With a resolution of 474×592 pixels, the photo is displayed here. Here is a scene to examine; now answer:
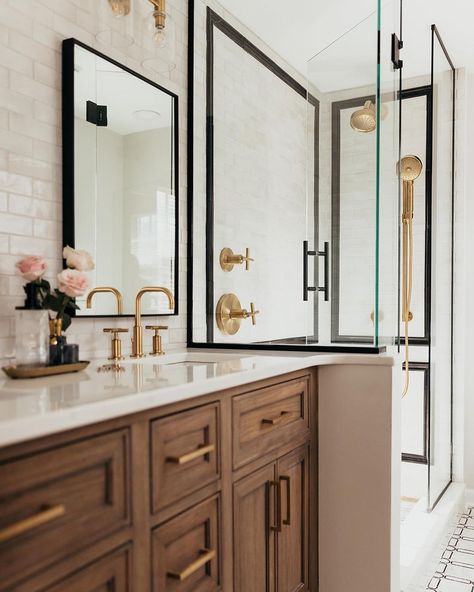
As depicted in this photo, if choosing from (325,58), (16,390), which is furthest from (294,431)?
(325,58)

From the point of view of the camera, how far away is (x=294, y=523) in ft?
6.05

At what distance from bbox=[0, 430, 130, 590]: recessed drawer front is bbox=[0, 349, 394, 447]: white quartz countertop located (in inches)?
2.4

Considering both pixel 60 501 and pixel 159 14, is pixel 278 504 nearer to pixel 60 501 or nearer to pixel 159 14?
pixel 60 501

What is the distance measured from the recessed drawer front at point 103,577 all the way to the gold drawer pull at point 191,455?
20cm

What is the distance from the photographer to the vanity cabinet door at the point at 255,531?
1512 mm

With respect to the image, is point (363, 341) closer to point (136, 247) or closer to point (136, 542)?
point (136, 247)

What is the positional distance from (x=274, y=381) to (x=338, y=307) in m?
0.59

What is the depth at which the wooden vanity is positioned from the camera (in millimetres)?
895

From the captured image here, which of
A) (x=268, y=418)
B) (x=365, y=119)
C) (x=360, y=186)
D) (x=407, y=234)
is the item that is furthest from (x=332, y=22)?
(x=268, y=418)

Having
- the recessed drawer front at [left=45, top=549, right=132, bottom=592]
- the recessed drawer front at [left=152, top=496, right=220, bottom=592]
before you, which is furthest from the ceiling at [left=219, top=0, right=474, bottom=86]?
the recessed drawer front at [left=45, top=549, right=132, bottom=592]

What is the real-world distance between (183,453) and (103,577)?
0.31 m

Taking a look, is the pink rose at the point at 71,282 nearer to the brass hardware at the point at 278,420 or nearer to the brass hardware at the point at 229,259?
the brass hardware at the point at 278,420

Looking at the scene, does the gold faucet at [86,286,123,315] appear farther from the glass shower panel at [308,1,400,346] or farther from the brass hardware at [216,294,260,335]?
the glass shower panel at [308,1,400,346]

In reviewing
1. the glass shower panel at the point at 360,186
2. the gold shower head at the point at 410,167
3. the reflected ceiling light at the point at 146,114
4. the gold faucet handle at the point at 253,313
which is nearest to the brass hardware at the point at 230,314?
the gold faucet handle at the point at 253,313
